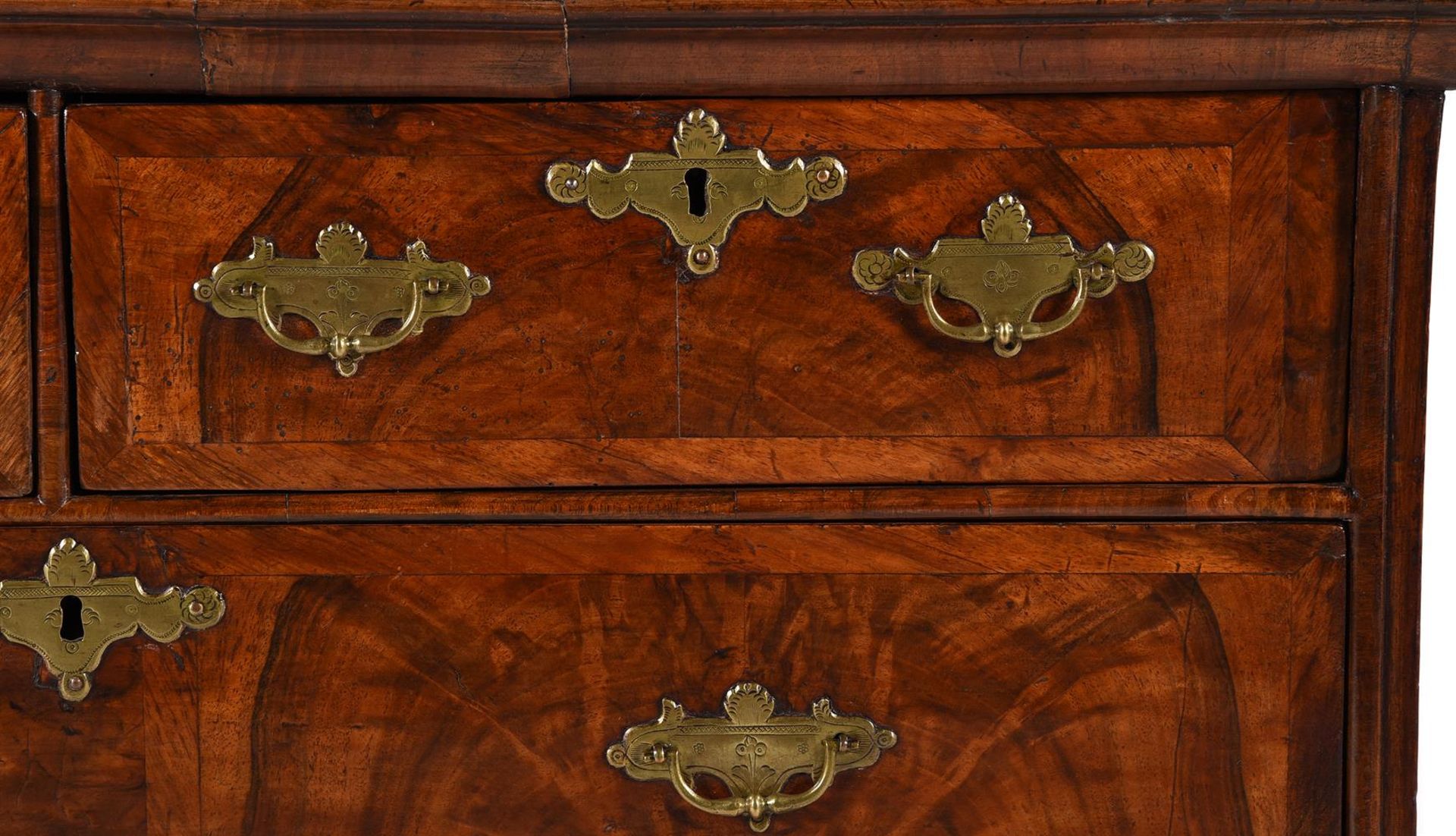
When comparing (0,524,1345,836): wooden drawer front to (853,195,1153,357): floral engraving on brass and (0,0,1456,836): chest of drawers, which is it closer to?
(0,0,1456,836): chest of drawers

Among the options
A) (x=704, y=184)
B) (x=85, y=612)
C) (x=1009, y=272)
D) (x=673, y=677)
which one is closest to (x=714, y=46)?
(x=704, y=184)

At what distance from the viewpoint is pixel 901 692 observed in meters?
0.85

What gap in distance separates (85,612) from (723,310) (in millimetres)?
428

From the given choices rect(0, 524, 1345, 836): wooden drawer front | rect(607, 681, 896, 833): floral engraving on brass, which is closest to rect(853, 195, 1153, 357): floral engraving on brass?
rect(0, 524, 1345, 836): wooden drawer front

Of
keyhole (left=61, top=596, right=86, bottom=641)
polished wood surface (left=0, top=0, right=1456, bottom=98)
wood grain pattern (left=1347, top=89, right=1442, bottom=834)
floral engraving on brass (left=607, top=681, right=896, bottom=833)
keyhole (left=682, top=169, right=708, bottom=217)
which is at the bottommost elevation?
floral engraving on brass (left=607, top=681, right=896, bottom=833)

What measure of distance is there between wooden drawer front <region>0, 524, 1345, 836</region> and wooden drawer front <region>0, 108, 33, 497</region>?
48 mm

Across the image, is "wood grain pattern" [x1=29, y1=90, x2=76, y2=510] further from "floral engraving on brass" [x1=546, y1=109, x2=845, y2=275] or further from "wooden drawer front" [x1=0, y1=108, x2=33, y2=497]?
"floral engraving on brass" [x1=546, y1=109, x2=845, y2=275]

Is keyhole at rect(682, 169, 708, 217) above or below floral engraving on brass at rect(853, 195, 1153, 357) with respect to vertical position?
above

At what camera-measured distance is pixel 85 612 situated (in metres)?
0.84

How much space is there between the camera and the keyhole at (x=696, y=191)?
2.70ft

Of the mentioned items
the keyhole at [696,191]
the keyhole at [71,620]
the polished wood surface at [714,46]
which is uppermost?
the polished wood surface at [714,46]

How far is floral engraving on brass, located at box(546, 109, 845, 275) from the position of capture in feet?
2.68

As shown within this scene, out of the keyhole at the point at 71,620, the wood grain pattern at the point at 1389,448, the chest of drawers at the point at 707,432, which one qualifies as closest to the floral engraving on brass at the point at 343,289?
the chest of drawers at the point at 707,432

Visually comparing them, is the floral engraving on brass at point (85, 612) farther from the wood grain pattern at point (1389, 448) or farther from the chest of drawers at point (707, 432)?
the wood grain pattern at point (1389, 448)
